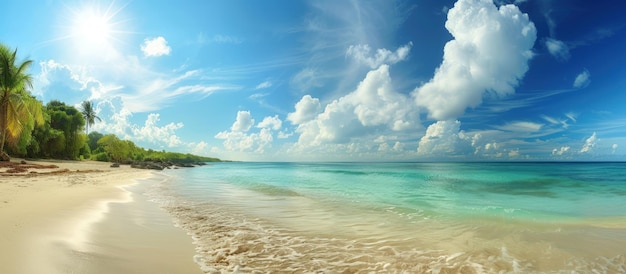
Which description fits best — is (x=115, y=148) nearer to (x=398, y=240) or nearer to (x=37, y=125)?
(x=37, y=125)

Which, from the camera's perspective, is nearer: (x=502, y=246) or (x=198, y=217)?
(x=502, y=246)

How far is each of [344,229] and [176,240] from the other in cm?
398

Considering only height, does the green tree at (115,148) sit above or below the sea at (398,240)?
above

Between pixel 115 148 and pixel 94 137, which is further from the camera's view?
pixel 94 137

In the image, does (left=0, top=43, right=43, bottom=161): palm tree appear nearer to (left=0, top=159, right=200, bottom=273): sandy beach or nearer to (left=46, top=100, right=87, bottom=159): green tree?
(left=0, top=159, right=200, bottom=273): sandy beach

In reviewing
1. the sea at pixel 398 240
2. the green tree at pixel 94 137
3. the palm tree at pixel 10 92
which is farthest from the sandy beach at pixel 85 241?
the green tree at pixel 94 137

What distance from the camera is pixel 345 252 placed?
5570 mm

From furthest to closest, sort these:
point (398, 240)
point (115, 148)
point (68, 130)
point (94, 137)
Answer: point (94, 137)
point (115, 148)
point (68, 130)
point (398, 240)

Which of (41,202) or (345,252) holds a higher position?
(41,202)

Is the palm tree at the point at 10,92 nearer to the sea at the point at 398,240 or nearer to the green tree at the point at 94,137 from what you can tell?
the sea at the point at 398,240

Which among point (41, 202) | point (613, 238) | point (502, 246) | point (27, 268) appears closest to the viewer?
point (27, 268)

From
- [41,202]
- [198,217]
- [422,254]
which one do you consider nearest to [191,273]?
[422,254]

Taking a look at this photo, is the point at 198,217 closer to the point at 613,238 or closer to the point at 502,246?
the point at 502,246

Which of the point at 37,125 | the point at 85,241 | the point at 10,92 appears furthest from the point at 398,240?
the point at 37,125
